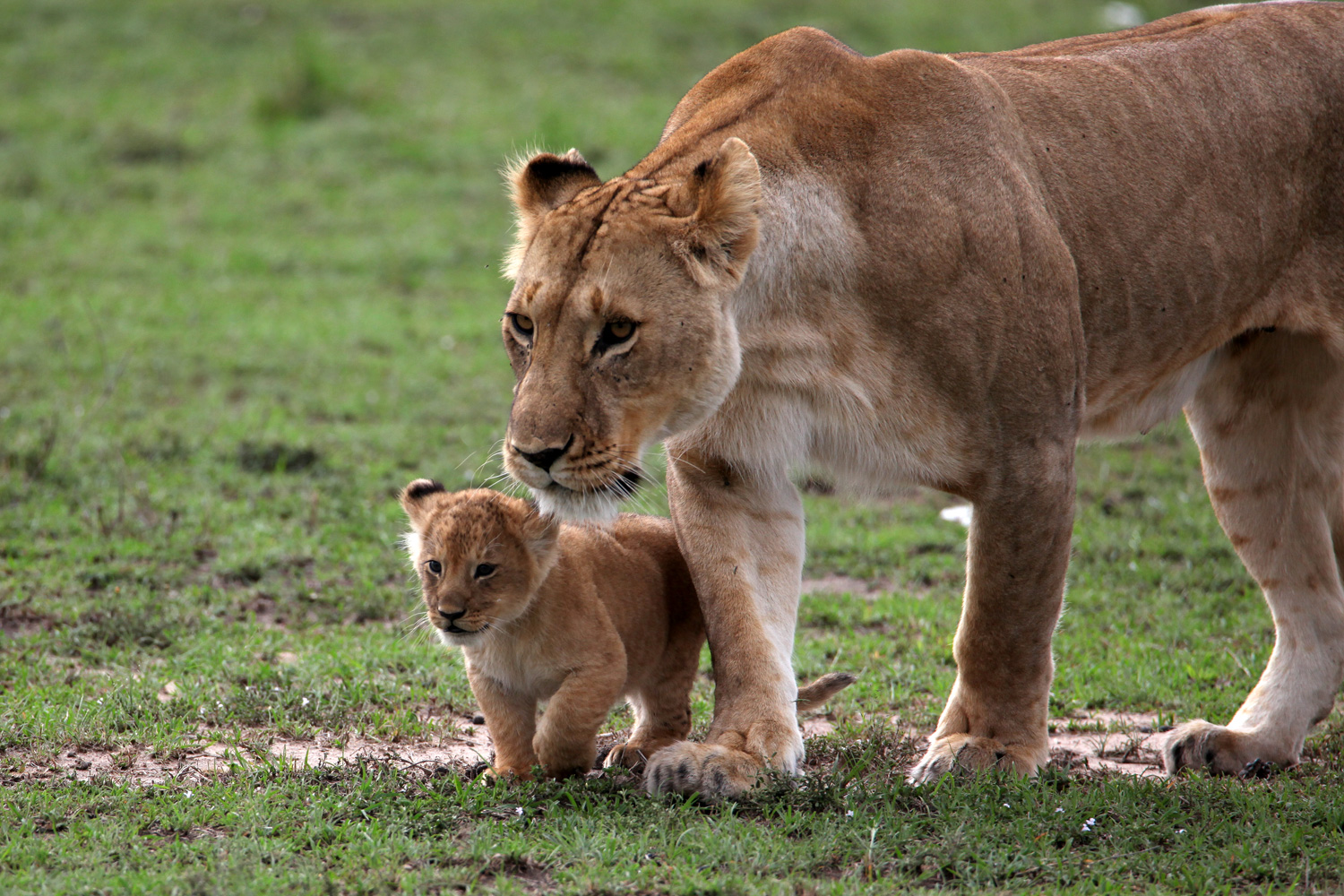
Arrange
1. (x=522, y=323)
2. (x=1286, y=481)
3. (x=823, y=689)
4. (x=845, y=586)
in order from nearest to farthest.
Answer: (x=522, y=323), (x=823, y=689), (x=1286, y=481), (x=845, y=586)

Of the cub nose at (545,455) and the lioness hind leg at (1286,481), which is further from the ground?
the cub nose at (545,455)

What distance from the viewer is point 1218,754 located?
13.5 feet

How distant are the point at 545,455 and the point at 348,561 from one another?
281 cm

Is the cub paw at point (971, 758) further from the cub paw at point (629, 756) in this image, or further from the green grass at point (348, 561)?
the cub paw at point (629, 756)

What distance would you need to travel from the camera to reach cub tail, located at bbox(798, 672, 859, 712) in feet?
13.8

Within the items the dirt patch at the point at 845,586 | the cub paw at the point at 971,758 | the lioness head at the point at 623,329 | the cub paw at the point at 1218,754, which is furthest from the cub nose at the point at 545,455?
the dirt patch at the point at 845,586

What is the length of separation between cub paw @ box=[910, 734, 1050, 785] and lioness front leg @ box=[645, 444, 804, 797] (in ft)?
1.09

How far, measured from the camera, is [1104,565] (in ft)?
20.5

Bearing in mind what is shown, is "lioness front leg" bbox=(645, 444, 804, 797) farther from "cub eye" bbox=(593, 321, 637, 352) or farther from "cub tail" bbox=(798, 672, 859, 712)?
"cub eye" bbox=(593, 321, 637, 352)

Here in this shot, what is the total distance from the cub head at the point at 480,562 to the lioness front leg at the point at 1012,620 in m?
1.12

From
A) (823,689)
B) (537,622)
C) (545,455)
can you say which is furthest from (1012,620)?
(545,455)

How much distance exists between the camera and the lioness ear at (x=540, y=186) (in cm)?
376

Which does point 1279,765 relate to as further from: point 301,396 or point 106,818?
point 301,396

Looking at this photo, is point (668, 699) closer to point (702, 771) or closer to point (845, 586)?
point (702, 771)
